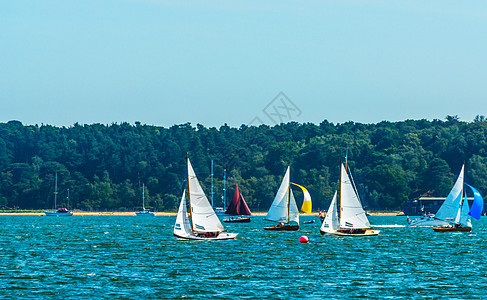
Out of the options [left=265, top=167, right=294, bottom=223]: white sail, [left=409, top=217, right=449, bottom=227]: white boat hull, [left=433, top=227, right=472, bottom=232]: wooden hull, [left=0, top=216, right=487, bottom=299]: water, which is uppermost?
[left=265, top=167, right=294, bottom=223]: white sail

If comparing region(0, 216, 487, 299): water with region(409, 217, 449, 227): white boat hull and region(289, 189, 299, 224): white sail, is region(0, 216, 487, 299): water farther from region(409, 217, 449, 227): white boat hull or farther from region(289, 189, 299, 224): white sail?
region(409, 217, 449, 227): white boat hull

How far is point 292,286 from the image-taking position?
5588 centimetres

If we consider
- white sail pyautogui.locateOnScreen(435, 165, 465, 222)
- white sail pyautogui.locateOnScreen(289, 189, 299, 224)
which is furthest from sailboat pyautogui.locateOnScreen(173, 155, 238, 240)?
white sail pyautogui.locateOnScreen(435, 165, 465, 222)

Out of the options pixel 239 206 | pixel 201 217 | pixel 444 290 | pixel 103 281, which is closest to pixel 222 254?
pixel 201 217

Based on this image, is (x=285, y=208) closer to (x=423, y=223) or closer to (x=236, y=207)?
(x=236, y=207)

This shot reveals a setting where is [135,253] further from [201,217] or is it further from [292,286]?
[292,286]

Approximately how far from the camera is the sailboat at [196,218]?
279 feet

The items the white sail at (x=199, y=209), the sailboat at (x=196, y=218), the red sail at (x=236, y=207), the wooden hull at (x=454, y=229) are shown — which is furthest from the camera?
the red sail at (x=236, y=207)

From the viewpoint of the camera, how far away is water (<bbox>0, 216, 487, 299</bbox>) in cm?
5319

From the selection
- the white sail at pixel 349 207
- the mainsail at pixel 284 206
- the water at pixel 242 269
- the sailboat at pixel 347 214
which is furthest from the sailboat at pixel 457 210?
the mainsail at pixel 284 206

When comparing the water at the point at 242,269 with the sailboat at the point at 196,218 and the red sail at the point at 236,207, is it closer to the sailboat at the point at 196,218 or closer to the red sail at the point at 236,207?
the sailboat at the point at 196,218

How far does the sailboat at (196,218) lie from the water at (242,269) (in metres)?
1.52

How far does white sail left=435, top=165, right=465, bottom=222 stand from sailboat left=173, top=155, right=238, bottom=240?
3713 cm

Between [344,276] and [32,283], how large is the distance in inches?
894
